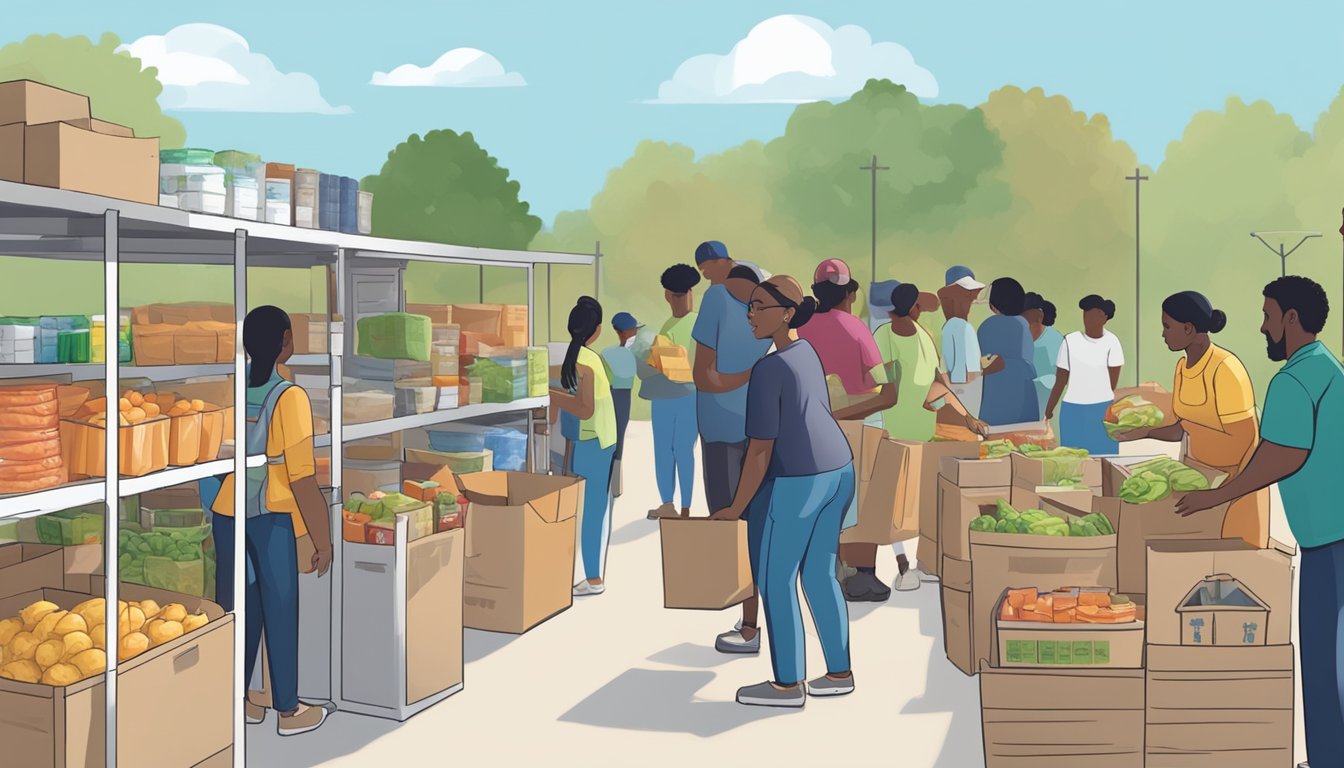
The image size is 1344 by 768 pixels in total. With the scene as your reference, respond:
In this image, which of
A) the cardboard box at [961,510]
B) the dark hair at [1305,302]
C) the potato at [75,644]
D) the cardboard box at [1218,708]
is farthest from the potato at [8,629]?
the dark hair at [1305,302]

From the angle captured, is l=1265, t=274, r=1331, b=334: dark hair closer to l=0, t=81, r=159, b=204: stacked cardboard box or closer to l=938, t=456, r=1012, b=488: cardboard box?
l=938, t=456, r=1012, b=488: cardboard box

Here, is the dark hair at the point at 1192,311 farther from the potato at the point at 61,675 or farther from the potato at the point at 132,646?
the potato at the point at 61,675

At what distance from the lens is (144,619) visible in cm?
370

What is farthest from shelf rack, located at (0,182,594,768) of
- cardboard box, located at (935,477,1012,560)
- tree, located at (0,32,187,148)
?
tree, located at (0,32,187,148)

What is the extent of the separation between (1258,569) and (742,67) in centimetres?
11163

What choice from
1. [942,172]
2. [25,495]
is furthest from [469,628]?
[942,172]

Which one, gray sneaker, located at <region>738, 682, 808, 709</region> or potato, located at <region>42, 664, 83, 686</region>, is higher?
potato, located at <region>42, 664, 83, 686</region>

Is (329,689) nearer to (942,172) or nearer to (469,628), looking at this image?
(469,628)

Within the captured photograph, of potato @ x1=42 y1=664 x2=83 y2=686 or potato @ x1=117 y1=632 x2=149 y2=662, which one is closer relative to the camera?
potato @ x1=42 y1=664 x2=83 y2=686

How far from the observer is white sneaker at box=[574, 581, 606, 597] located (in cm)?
670

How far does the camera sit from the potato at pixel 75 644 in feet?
11.1

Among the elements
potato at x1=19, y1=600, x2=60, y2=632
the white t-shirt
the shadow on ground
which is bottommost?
the shadow on ground

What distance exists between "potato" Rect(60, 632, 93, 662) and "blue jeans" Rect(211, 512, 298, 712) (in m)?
0.85

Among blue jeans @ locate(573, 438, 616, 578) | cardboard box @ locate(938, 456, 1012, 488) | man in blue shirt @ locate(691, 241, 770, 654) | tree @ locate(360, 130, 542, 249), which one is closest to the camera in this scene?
man in blue shirt @ locate(691, 241, 770, 654)
